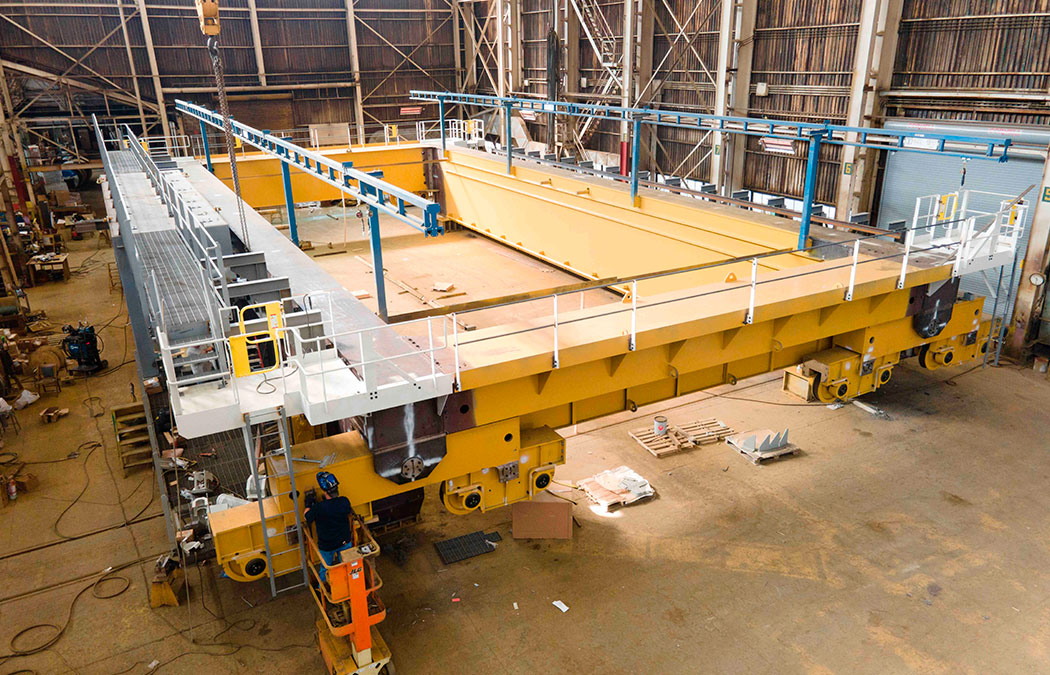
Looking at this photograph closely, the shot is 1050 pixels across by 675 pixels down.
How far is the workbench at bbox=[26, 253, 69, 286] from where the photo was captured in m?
19.9

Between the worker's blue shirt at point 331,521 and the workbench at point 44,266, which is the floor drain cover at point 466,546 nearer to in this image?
the worker's blue shirt at point 331,521

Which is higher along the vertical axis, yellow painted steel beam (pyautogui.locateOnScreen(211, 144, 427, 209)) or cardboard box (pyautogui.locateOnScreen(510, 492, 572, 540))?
yellow painted steel beam (pyautogui.locateOnScreen(211, 144, 427, 209))

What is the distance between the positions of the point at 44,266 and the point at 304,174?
25.0 ft

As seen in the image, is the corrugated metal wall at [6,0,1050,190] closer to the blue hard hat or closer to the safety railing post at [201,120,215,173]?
the safety railing post at [201,120,215,173]

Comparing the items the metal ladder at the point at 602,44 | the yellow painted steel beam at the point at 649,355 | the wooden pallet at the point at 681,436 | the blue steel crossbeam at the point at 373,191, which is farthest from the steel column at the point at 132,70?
the wooden pallet at the point at 681,436

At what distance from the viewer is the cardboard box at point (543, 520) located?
8.91m

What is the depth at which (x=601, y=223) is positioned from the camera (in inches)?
628

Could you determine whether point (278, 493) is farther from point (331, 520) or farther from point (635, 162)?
point (635, 162)

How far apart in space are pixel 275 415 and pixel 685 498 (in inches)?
226

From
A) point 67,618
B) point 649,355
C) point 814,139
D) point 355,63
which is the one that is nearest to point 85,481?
point 67,618

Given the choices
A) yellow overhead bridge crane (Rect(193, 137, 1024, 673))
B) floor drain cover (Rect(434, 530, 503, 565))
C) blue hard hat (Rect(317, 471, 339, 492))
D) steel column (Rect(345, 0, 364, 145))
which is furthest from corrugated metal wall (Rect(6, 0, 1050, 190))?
blue hard hat (Rect(317, 471, 339, 492))

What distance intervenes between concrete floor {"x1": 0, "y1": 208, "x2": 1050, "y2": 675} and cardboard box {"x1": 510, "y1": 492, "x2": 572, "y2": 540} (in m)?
0.19

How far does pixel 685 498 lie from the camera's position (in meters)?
9.73

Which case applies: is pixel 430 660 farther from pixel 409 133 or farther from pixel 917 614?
pixel 409 133
